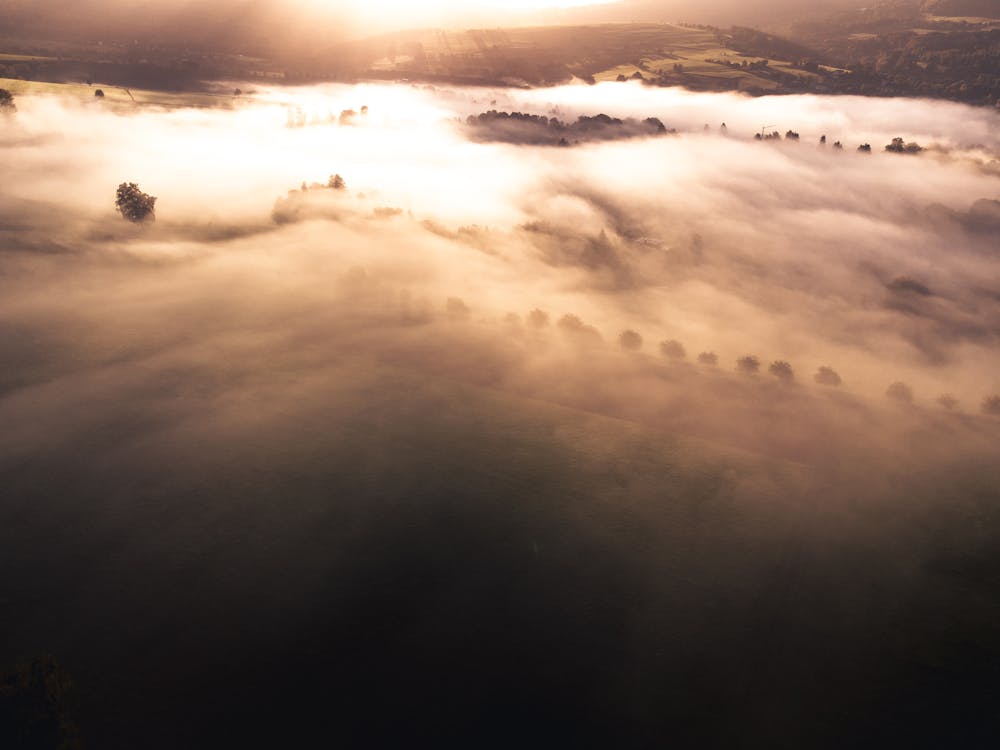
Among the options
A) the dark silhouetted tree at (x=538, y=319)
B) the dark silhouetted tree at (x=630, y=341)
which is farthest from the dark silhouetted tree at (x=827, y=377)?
the dark silhouetted tree at (x=538, y=319)

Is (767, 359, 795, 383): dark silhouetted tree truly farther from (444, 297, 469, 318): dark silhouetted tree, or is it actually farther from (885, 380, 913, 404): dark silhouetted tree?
(444, 297, 469, 318): dark silhouetted tree

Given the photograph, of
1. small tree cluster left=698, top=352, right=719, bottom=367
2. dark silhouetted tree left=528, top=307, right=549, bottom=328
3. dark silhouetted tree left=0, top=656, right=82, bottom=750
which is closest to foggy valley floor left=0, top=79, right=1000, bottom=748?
dark silhouetted tree left=0, top=656, right=82, bottom=750

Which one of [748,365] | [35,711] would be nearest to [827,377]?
[748,365]

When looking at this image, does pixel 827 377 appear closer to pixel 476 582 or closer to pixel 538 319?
pixel 538 319

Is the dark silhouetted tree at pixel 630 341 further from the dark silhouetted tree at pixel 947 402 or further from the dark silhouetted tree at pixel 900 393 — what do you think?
the dark silhouetted tree at pixel 947 402

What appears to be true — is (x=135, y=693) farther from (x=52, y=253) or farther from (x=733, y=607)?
(x=52, y=253)

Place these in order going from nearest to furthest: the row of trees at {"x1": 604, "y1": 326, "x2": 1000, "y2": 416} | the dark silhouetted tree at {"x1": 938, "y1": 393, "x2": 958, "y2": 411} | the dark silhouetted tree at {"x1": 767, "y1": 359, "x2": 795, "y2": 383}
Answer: the dark silhouetted tree at {"x1": 938, "y1": 393, "x2": 958, "y2": 411}, the row of trees at {"x1": 604, "y1": 326, "x2": 1000, "y2": 416}, the dark silhouetted tree at {"x1": 767, "y1": 359, "x2": 795, "y2": 383}
